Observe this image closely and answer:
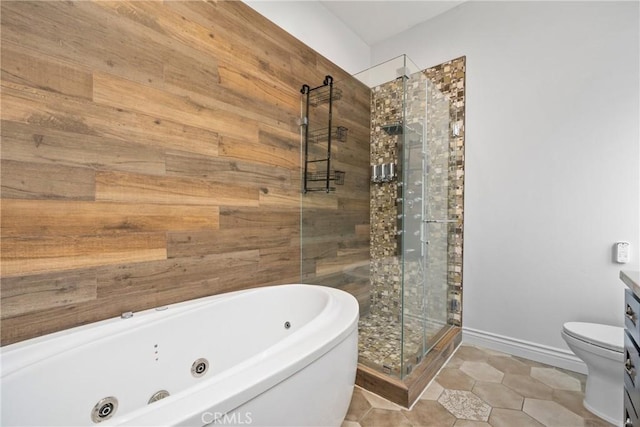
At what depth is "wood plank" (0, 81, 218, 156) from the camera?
1117 mm

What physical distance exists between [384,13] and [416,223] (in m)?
1.97

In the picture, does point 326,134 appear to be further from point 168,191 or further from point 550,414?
point 550,414

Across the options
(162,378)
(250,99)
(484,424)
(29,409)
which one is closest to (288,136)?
(250,99)

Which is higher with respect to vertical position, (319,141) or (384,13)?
(384,13)

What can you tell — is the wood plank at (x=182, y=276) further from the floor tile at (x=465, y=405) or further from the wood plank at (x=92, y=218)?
the floor tile at (x=465, y=405)

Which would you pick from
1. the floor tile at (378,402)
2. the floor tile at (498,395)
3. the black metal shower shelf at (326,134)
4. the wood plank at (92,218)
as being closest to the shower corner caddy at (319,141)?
the black metal shower shelf at (326,134)

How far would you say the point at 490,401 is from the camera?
1.66m

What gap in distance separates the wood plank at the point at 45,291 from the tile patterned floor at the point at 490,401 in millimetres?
1419

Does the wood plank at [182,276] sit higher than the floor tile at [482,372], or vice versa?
the wood plank at [182,276]

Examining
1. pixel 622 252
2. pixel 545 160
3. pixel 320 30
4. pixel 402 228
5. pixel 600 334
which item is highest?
pixel 320 30

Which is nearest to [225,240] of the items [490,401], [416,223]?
[416,223]

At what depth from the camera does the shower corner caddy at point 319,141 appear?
235cm

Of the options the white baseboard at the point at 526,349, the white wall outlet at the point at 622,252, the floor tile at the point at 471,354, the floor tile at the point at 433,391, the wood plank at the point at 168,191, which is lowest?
the floor tile at the point at 471,354

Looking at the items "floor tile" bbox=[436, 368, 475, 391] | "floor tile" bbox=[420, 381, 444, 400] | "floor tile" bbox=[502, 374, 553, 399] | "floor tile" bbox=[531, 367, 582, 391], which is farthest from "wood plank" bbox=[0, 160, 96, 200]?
"floor tile" bbox=[531, 367, 582, 391]
